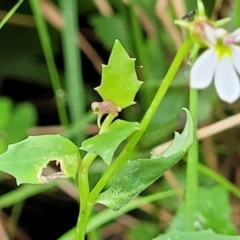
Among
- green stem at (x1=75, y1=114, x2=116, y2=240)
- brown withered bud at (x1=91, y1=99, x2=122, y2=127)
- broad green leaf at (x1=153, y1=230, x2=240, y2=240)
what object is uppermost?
brown withered bud at (x1=91, y1=99, x2=122, y2=127)

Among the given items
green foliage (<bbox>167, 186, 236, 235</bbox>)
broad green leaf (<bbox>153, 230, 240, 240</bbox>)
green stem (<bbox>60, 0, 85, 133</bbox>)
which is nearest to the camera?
broad green leaf (<bbox>153, 230, 240, 240</bbox>)

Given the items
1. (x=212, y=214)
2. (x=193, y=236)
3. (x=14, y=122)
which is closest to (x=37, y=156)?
(x=193, y=236)

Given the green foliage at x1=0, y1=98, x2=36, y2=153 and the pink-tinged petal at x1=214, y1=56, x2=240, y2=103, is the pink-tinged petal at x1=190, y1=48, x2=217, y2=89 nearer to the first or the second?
the pink-tinged petal at x1=214, y1=56, x2=240, y2=103

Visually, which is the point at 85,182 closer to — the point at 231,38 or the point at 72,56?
the point at 231,38

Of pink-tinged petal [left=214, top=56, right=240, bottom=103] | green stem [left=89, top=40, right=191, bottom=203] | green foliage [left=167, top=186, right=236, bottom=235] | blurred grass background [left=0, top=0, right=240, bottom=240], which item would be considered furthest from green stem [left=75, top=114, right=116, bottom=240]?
blurred grass background [left=0, top=0, right=240, bottom=240]

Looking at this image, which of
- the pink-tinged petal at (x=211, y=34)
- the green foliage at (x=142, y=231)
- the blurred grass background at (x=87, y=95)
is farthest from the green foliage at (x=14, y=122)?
the pink-tinged petal at (x=211, y=34)

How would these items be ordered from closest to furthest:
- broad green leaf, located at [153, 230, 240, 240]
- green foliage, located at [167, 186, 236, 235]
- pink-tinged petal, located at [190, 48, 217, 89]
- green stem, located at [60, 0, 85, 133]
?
1. pink-tinged petal, located at [190, 48, 217, 89]
2. broad green leaf, located at [153, 230, 240, 240]
3. green foliage, located at [167, 186, 236, 235]
4. green stem, located at [60, 0, 85, 133]

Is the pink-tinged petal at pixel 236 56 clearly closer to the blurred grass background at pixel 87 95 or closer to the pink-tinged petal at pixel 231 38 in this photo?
A: the pink-tinged petal at pixel 231 38
